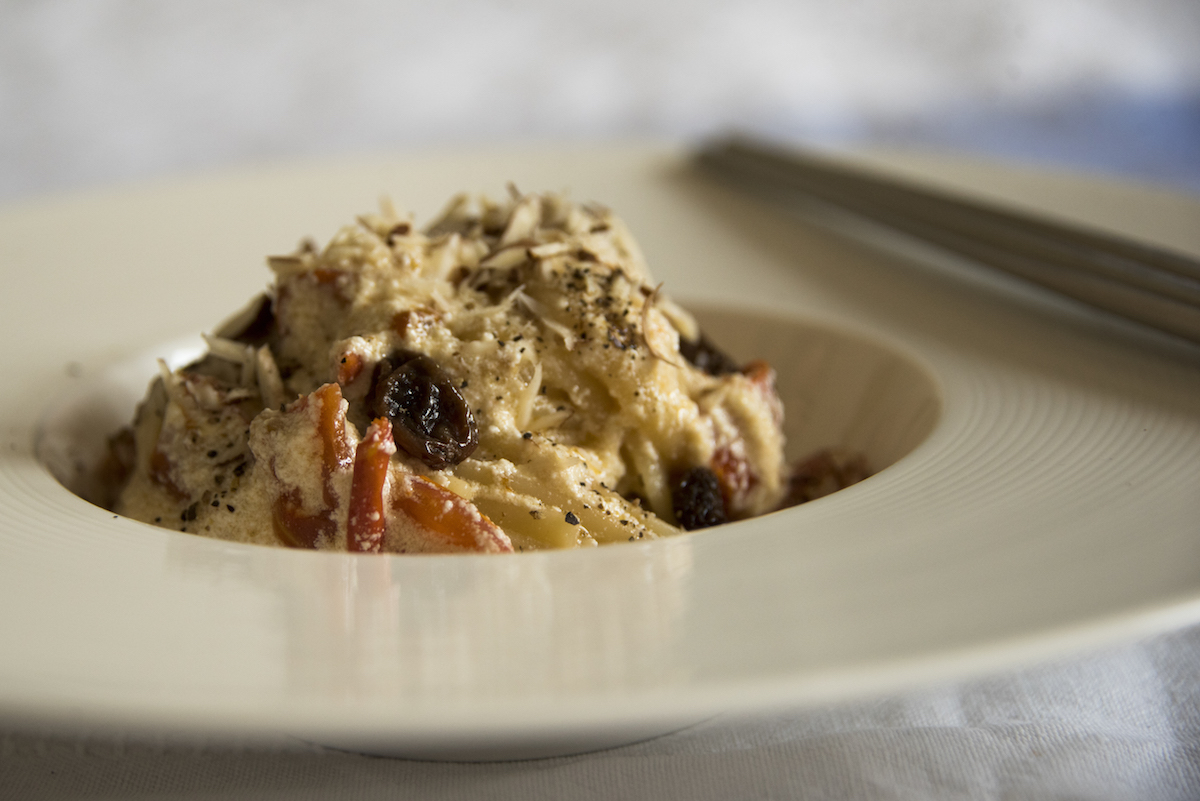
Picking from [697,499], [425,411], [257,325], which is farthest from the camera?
[257,325]

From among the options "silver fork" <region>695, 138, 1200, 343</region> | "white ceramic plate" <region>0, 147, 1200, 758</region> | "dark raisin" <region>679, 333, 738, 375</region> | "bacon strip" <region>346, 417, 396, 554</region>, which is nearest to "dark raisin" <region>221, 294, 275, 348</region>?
"white ceramic plate" <region>0, 147, 1200, 758</region>

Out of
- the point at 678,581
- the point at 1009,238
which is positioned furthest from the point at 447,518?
the point at 1009,238

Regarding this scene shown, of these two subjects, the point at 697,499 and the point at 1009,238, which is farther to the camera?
the point at 1009,238

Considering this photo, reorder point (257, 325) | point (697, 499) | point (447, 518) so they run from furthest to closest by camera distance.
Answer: point (257, 325)
point (697, 499)
point (447, 518)

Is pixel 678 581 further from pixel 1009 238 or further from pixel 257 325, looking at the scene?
pixel 1009 238

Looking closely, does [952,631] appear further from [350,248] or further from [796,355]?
[796,355]

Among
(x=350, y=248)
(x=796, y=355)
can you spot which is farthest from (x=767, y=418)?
(x=350, y=248)

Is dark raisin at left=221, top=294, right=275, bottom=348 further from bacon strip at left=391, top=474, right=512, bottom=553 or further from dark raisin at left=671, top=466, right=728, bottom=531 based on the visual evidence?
dark raisin at left=671, top=466, right=728, bottom=531

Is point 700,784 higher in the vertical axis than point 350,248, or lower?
lower
